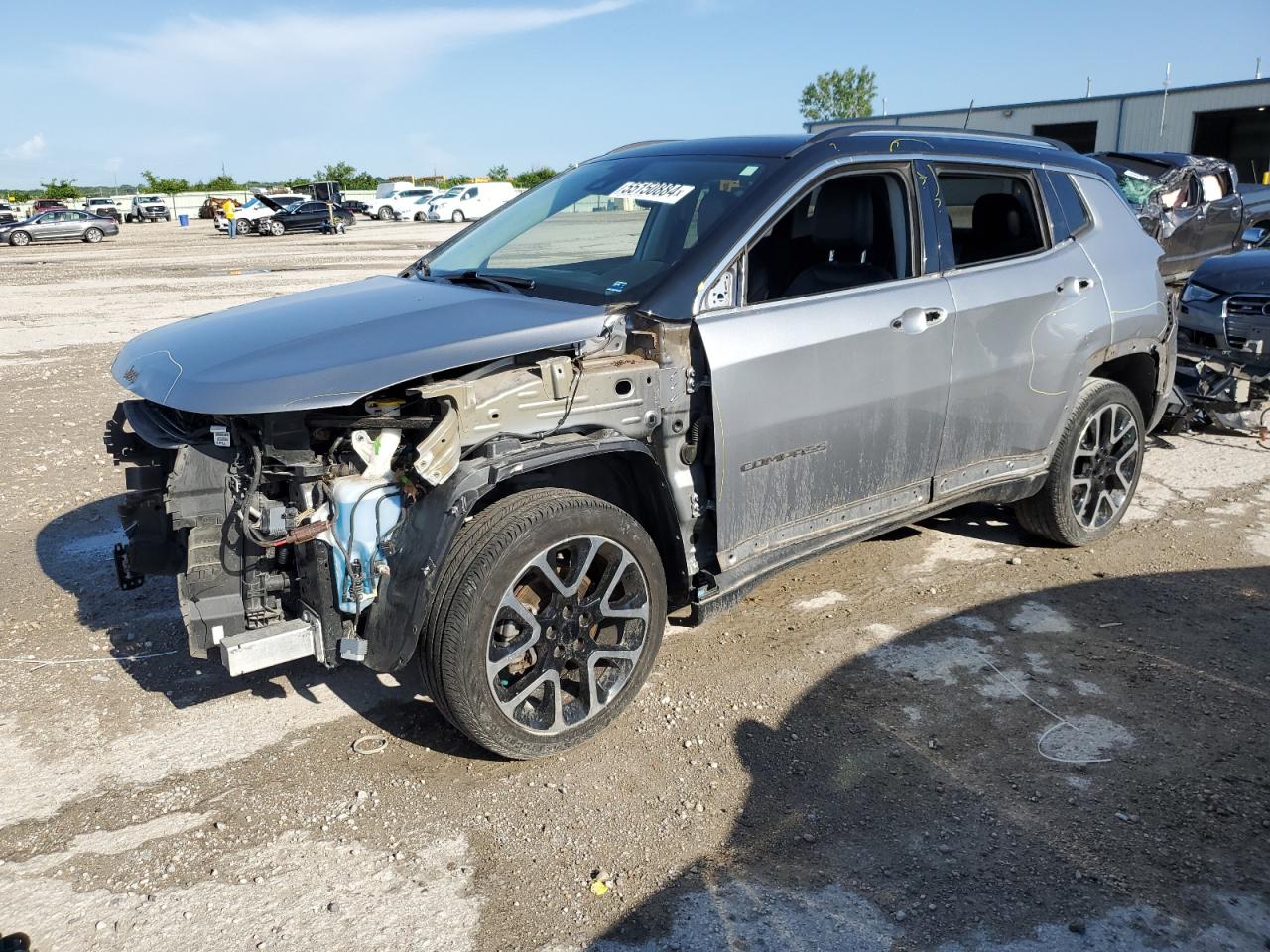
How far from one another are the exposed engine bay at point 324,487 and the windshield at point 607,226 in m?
0.64

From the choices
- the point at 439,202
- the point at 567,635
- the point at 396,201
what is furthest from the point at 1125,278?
the point at 396,201

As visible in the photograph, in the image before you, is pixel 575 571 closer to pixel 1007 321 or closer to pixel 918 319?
pixel 918 319

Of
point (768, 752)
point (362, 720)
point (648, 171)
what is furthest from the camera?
point (648, 171)

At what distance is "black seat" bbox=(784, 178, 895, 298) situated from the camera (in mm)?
4184

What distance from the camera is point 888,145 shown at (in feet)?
14.0

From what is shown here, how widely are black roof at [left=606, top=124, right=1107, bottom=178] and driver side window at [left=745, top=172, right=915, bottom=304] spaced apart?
15cm

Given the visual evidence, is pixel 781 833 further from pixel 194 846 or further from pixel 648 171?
pixel 648 171

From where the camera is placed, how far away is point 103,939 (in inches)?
106

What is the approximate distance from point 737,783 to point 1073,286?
2.99 metres

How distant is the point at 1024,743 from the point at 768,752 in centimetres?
91

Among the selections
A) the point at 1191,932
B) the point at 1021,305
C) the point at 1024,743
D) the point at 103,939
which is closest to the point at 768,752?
the point at 1024,743

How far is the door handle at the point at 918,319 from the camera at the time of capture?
4.11 meters

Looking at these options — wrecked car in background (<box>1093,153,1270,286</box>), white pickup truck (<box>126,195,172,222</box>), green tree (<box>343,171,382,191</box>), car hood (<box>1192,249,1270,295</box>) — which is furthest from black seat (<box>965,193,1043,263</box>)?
green tree (<box>343,171,382,191</box>)

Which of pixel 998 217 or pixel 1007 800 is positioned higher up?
pixel 998 217
